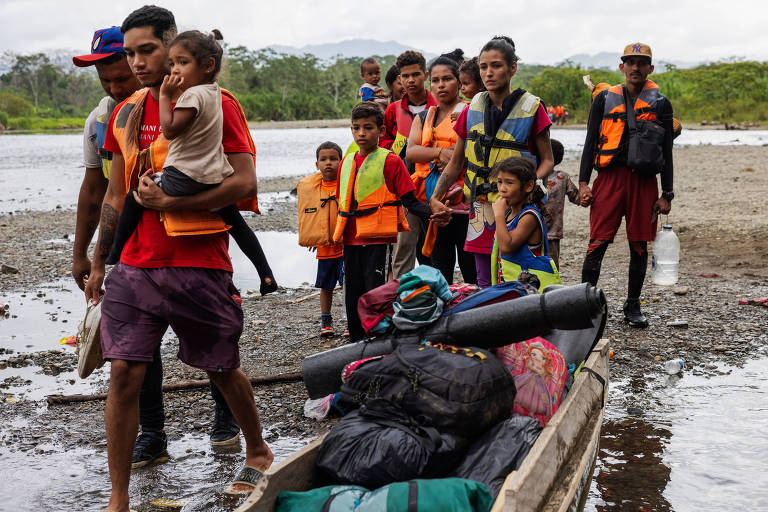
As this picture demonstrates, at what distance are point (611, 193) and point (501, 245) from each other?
1873mm

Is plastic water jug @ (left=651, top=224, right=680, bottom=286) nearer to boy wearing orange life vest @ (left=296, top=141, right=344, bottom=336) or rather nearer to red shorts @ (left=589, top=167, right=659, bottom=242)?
red shorts @ (left=589, top=167, right=659, bottom=242)

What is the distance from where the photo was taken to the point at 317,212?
6.07 metres

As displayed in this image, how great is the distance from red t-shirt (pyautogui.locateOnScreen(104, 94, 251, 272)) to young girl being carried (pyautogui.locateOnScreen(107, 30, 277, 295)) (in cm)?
8

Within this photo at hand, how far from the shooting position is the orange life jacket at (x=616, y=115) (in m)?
5.99

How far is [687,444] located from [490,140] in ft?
7.26

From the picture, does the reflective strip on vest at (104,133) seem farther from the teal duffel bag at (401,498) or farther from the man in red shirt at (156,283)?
the teal duffel bag at (401,498)

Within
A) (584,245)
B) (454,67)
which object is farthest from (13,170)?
(454,67)

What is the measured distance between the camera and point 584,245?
34.8ft

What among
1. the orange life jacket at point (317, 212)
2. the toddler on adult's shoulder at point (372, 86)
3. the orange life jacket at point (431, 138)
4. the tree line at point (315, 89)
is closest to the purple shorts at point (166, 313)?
the orange life jacket at point (317, 212)

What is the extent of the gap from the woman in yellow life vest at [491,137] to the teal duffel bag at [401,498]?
8.89ft

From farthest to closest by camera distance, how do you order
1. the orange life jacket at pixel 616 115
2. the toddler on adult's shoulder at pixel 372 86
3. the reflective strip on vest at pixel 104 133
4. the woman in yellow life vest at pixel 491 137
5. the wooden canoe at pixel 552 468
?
the toddler on adult's shoulder at pixel 372 86 → the orange life jacket at pixel 616 115 → the woman in yellow life vest at pixel 491 137 → the reflective strip on vest at pixel 104 133 → the wooden canoe at pixel 552 468

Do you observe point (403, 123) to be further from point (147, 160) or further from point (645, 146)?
point (147, 160)

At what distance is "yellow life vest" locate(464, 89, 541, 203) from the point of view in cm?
492

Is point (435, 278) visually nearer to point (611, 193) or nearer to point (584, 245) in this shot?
point (611, 193)
